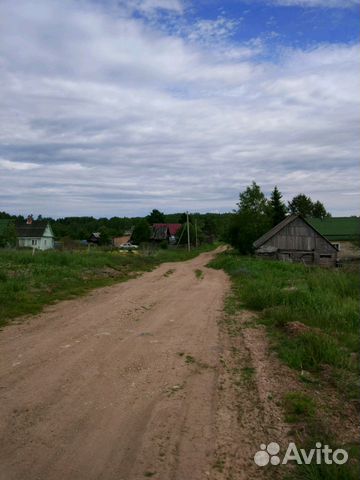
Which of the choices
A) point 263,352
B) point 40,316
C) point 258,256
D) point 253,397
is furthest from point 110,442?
point 258,256

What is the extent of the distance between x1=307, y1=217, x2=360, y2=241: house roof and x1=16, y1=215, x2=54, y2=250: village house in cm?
4189

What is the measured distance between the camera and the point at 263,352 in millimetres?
7082

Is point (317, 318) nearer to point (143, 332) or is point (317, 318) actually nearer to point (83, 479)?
point (143, 332)

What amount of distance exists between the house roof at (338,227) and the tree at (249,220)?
18.8 ft

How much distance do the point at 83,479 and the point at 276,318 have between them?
6.52 meters

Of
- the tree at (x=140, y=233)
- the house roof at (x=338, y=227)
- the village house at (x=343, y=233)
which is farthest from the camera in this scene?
the tree at (x=140, y=233)

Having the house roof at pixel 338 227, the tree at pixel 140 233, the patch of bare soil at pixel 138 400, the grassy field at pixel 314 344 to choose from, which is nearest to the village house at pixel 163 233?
the tree at pixel 140 233

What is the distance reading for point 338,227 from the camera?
Answer: 46.3 m

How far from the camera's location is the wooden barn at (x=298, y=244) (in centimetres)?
3866

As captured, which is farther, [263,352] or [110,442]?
[263,352]

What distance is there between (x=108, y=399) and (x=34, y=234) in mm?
67813

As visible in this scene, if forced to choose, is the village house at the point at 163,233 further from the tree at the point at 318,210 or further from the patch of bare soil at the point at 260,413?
the patch of bare soil at the point at 260,413

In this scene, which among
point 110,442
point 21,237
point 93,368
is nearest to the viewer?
point 110,442

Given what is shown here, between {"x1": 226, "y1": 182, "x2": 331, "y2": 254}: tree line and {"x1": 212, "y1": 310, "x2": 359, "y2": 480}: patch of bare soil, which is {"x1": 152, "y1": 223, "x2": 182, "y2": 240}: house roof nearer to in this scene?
{"x1": 226, "y1": 182, "x2": 331, "y2": 254}: tree line
